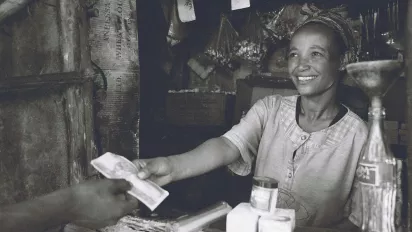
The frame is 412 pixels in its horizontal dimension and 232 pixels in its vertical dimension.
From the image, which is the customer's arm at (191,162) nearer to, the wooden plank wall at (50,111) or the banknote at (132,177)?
the banknote at (132,177)

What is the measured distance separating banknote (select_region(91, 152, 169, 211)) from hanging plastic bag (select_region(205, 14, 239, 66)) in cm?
272

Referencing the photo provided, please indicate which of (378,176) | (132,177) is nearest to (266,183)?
(378,176)

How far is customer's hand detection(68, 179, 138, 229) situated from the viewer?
4.48ft

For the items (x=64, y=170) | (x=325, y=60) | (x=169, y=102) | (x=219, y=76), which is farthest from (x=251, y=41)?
(x=64, y=170)

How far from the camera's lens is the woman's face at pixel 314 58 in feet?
7.12

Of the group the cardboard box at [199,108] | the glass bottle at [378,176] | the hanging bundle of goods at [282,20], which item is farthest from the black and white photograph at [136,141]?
the cardboard box at [199,108]

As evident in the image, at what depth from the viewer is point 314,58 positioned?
86.0 inches

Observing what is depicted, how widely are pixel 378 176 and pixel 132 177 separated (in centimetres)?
88

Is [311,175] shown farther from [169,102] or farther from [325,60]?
[169,102]

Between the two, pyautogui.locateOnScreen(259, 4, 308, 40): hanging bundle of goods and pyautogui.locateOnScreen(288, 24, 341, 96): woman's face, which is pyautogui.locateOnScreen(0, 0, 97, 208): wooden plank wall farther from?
pyautogui.locateOnScreen(259, 4, 308, 40): hanging bundle of goods

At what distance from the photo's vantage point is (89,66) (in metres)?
2.13

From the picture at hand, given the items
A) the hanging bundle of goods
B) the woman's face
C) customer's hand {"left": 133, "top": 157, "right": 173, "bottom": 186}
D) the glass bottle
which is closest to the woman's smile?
the woman's face

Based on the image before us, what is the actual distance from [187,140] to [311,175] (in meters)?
2.33

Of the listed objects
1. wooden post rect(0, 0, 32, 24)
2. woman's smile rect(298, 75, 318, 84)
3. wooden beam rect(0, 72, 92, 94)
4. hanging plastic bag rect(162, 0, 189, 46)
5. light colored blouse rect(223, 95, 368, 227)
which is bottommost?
light colored blouse rect(223, 95, 368, 227)
